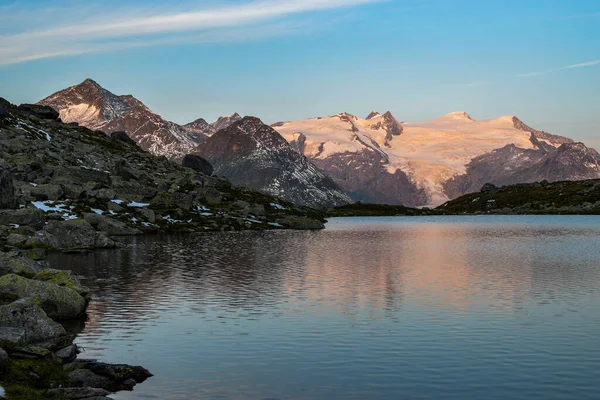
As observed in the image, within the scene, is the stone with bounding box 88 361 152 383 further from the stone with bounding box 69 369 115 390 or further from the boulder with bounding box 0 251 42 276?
the boulder with bounding box 0 251 42 276

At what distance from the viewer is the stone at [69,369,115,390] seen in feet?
86.4

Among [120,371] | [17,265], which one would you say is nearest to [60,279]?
[17,265]

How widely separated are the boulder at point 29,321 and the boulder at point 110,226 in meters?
69.5

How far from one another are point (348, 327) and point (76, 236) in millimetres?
59766

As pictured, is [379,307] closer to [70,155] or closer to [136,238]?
[136,238]

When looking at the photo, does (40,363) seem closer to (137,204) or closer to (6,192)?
(6,192)

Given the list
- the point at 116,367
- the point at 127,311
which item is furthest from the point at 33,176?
the point at 116,367

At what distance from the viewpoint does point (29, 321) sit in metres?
32.4

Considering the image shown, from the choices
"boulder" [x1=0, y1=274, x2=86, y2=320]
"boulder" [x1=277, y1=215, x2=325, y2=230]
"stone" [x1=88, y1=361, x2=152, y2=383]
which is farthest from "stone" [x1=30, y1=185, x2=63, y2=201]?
"stone" [x1=88, y1=361, x2=152, y2=383]

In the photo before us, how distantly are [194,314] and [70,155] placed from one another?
433ft

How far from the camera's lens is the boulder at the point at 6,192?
323ft

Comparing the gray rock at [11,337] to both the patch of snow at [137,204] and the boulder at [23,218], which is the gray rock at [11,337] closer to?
the boulder at [23,218]

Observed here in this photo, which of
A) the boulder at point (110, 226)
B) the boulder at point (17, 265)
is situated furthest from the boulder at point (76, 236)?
the boulder at point (17, 265)

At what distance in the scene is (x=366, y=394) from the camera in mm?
25453
